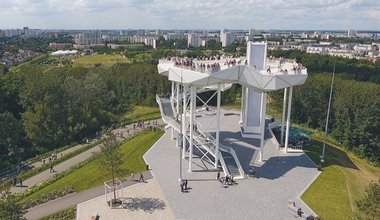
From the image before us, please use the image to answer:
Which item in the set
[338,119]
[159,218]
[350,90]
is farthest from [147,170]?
[350,90]

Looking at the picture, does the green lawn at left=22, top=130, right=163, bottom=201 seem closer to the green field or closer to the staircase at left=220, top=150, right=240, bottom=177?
the staircase at left=220, top=150, right=240, bottom=177

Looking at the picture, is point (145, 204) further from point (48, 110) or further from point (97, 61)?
point (97, 61)

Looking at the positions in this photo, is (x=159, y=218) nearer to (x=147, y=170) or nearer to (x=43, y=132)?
(x=147, y=170)

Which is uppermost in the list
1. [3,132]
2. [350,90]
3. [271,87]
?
[271,87]

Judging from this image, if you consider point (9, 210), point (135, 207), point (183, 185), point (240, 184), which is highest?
point (9, 210)

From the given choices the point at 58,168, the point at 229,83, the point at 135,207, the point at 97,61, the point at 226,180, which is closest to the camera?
the point at 135,207

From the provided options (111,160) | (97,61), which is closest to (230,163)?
(111,160)

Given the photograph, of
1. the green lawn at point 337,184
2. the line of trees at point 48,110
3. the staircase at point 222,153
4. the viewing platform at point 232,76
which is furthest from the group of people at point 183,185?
the line of trees at point 48,110
